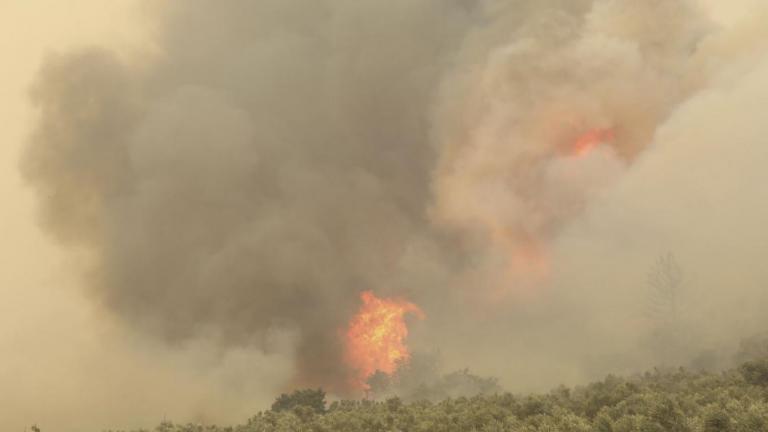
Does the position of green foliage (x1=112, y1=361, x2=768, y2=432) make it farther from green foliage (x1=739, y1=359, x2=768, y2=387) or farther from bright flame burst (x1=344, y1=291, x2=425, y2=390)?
bright flame burst (x1=344, y1=291, x2=425, y2=390)

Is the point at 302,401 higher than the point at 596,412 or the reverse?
higher

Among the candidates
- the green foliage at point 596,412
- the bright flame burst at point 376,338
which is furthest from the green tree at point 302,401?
the bright flame burst at point 376,338

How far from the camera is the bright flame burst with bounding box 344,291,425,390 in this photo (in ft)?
295

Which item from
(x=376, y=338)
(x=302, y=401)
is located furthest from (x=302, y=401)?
(x=376, y=338)

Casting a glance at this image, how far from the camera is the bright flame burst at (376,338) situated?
89.8m

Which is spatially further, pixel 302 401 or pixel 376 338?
pixel 376 338

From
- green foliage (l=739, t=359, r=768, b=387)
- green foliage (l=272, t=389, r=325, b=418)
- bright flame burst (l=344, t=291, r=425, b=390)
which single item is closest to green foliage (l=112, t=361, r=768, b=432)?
green foliage (l=739, t=359, r=768, b=387)

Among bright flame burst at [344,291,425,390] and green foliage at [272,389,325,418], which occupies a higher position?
bright flame burst at [344,291,425,390]

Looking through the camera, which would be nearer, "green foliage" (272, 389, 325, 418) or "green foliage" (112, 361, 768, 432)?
"green foliage" (112, 361, 768, 432)

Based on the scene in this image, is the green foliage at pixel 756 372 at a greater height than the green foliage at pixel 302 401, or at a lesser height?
lesser

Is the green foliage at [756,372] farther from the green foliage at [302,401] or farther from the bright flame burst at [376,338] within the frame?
the bright flame burst at [376,338]

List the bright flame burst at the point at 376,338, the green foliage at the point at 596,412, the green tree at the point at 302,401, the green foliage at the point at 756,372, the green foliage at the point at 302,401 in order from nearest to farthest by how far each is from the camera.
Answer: the green foliage at the point at 596,412, the green foliage at the point at 756,372, the green foliage at the point at 302,401, the green tree at the point at 302,401, the bright flame burst at the point at 376,338

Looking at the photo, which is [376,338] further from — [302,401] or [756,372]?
[756,372]

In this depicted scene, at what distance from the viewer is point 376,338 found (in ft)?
306
